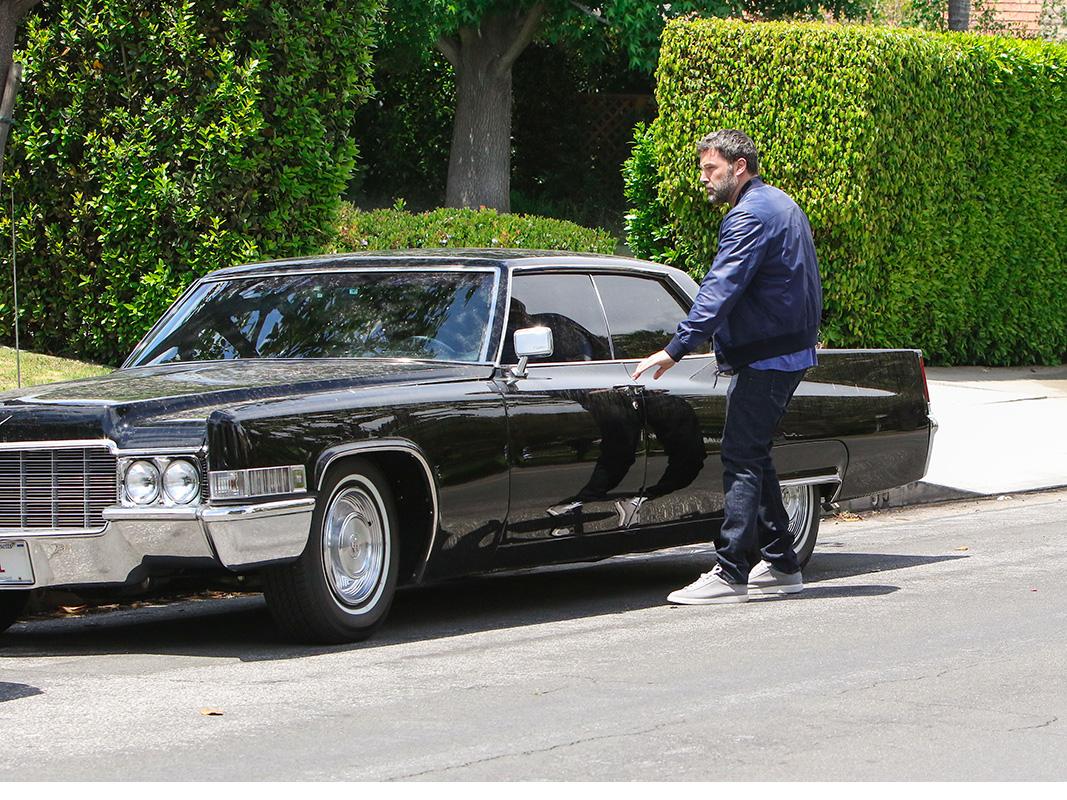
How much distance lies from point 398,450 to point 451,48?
58.8ft

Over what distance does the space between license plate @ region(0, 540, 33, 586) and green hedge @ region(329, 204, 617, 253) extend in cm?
1044

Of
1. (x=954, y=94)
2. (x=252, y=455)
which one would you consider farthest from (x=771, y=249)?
(x=954, y=94)

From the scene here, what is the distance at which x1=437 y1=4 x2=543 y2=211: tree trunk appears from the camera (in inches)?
949

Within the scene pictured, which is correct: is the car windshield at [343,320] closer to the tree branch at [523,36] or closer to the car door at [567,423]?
the car door at [567,423]

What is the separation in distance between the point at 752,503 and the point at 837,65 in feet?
34.7

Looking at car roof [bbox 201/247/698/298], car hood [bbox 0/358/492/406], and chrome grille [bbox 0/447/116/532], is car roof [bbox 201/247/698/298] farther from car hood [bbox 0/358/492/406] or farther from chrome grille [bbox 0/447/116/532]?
chrome grille [bbox 0/447/116/532]

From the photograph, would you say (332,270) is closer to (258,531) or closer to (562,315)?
(562,315)

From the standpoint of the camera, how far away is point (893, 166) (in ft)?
59.7

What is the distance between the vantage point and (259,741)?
543 centimetres

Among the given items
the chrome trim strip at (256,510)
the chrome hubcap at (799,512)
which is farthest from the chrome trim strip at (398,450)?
the chrome hubcap at (799,512)

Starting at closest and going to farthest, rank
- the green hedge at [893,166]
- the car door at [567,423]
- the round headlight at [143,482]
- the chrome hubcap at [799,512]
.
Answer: the round headlight at [143,482] < the car door at [567,423] < the chrome hubcap at [799,512] < the green hedge at [893,166]

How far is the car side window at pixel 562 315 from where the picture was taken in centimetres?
795

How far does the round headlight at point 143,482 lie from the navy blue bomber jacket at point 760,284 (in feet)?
7.73

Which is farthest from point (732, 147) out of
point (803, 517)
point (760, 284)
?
point (803, 517)
